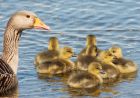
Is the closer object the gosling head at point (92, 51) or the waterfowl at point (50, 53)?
the gosling head at point (92, 51)

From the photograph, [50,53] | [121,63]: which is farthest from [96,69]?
[50,53]

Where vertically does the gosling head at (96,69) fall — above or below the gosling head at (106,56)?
below

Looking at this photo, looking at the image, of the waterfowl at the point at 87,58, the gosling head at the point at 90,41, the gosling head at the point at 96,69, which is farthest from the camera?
the gosling head at the point at 90,41

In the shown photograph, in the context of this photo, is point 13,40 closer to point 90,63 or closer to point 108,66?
point 90,63

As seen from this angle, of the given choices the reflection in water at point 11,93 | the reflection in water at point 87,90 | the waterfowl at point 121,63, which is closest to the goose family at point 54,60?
the reflection in water at point 87,90

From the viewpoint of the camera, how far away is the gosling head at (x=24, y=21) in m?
11.5

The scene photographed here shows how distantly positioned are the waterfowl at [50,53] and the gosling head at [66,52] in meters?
0.18

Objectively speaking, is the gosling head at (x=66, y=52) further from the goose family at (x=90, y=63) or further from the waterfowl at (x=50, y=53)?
the waterfowl at (x=50, y=53)

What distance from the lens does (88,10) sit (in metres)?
16.0

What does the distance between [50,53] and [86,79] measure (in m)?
1.49

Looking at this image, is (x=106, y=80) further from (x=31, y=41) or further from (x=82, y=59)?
(x=31, y=41)

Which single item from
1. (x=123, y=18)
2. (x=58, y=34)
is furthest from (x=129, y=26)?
(x=58, y=34)

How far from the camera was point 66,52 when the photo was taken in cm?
1280

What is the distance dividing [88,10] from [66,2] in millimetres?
819
